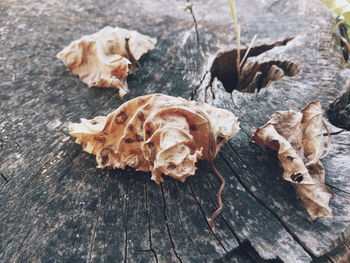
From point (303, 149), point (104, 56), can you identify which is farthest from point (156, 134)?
point (104, 56)

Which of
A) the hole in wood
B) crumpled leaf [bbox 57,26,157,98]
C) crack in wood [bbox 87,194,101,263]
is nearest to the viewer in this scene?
crack in wood [bbox 87,194,101,263]

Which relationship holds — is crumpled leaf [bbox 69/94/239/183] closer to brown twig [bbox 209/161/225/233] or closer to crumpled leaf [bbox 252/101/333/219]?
brown twig [bbox 209/161/225/233]

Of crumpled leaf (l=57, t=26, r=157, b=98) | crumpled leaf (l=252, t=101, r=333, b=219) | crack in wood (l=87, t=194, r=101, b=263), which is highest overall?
crumpled leaf (l=57, t=26, r=157, b=98)

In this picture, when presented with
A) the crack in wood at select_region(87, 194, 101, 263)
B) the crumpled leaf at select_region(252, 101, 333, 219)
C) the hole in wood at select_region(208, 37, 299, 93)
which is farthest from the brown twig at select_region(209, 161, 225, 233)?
the hole in wood at select_region(208, 37, 299, 93)

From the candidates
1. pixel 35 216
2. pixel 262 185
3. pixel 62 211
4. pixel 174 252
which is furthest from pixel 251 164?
pixel 35 216

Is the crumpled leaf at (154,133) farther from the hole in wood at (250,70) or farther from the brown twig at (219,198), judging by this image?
the hole in wood at (250,70)

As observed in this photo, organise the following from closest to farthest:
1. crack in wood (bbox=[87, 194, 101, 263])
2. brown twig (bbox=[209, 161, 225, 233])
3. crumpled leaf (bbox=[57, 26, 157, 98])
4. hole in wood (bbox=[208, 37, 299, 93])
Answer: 1. crack in wood (bbox=[87, 194, 101, 263])
2. brown twig (bbox=[209, 161, 225, 233])
3. crumpled leaf (bbox=[57, 26, 157, 98])
4. hole in wood (bbox=[208, 37, 299, 93])
